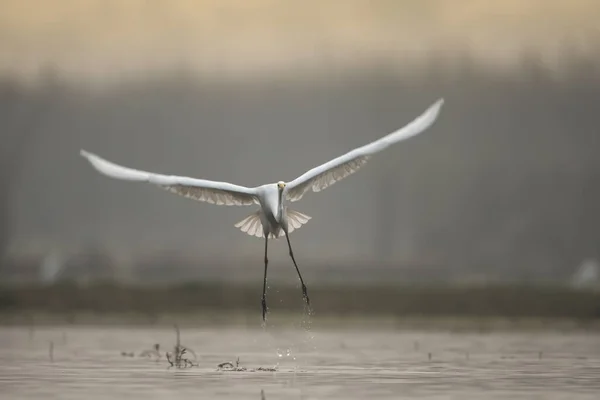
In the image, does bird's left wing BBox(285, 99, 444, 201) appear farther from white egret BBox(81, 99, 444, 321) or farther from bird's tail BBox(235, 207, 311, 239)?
bird's tail BBox(235, 207, 311, 239)

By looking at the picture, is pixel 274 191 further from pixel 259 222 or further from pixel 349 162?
pixel 349 162

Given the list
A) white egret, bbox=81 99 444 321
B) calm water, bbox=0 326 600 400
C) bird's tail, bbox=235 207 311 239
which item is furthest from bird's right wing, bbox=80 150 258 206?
calm water, bbox=0 326 600 400

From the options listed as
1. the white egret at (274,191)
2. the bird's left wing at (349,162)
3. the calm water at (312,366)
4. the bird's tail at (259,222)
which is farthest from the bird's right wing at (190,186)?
the calm water at (312,366)

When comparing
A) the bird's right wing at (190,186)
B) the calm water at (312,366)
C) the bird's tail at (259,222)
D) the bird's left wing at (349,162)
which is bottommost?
the calm water at (312,366)

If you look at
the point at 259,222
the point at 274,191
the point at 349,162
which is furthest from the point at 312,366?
the point at 349,162

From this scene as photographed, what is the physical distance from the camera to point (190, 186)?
24.3 metres

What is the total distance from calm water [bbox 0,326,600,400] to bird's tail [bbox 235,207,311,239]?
82.5 inches

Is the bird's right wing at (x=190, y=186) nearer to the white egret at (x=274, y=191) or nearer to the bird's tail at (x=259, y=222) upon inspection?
the white egret at (x=274, y=191)

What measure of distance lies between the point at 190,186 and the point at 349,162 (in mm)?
2481

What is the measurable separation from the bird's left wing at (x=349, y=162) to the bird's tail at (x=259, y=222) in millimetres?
270

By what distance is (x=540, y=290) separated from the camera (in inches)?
1844

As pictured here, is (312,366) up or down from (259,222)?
down

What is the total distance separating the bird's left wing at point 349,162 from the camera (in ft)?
74.6

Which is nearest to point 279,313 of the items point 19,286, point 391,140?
point 19,286
